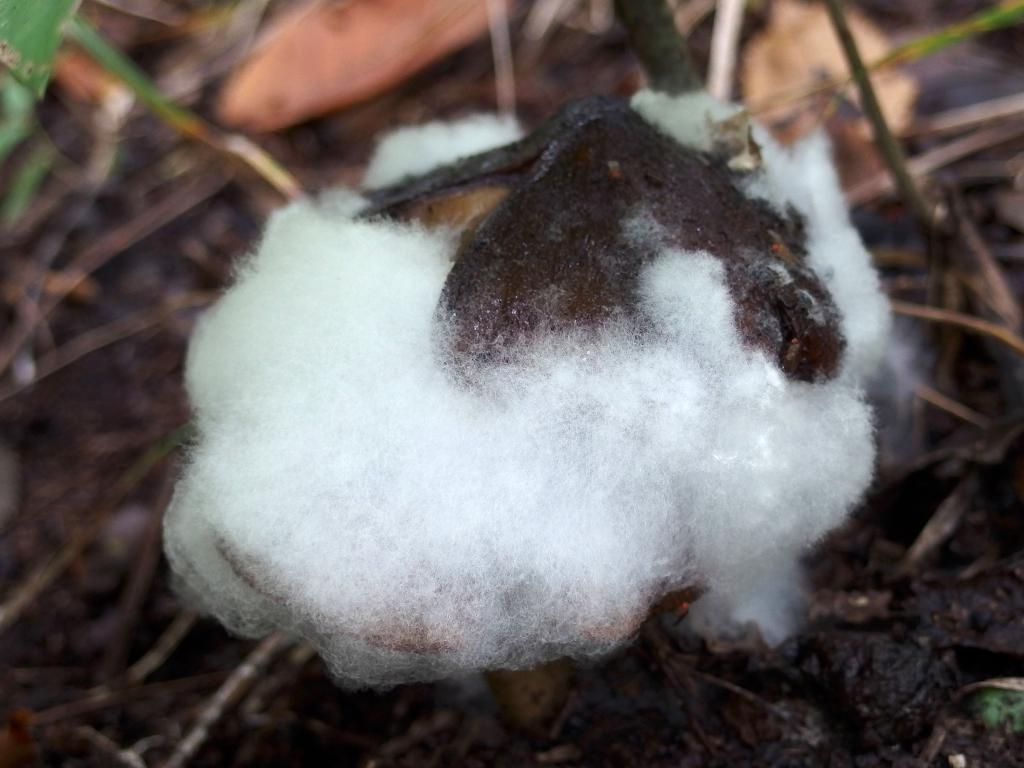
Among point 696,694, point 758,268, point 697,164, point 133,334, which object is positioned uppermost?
point 133,334

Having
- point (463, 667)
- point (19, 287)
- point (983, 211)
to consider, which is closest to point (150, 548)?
point (19, 287)

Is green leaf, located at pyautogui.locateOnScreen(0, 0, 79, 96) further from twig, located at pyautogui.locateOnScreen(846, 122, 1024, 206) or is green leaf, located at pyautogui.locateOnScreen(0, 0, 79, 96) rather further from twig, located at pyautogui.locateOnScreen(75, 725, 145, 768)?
twig, located at pyautogui.locateOnScreen(846, 122, 1024, 206)

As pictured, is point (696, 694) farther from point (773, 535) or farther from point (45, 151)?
point (45, 151)

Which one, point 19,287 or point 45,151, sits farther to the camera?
point 45,151

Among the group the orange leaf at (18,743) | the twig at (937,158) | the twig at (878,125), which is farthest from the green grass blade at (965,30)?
the orange leaf at (18,743)

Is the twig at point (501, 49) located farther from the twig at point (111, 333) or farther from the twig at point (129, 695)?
the twig at point (129, 695)

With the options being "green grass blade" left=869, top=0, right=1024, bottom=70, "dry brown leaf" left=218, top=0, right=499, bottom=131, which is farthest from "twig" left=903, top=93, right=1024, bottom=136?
"dry brown leaf" left=218, top=0, right=499, bottom=131
